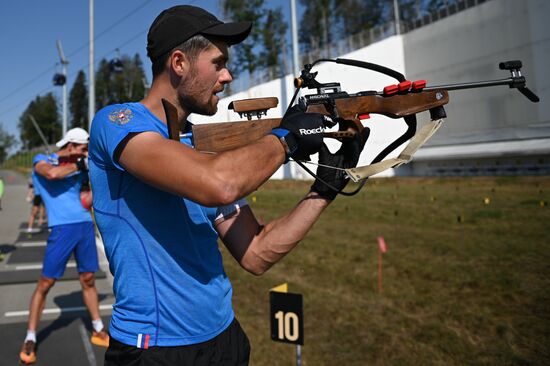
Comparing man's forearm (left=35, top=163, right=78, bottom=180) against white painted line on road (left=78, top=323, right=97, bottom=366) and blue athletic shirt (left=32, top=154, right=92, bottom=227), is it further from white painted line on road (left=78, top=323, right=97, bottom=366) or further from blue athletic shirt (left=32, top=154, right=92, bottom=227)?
white painted line on road (left=78, top=323, right=97, bottom=366)

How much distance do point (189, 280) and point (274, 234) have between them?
411 millimetres

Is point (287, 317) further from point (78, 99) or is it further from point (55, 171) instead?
point (78, 99)

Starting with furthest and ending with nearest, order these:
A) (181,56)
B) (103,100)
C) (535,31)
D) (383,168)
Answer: (103,100) → (535,31) → (383,168) → (181,56)

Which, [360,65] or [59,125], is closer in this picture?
[360,65]

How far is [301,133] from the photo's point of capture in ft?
5.43

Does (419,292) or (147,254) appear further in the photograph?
(419,292)

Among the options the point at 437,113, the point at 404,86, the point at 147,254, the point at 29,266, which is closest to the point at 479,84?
the point at 437,113

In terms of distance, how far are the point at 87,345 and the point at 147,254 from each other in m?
4.06

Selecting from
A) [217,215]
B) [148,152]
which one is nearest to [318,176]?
[217,215]

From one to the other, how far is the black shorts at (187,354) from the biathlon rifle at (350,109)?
722mm

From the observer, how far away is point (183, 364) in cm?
167

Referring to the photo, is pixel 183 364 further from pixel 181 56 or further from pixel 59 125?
pixel 59 125

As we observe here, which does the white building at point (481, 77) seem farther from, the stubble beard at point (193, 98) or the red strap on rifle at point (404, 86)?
the stubble beard at point (193, 98)

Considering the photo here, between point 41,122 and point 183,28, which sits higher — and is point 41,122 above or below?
above
